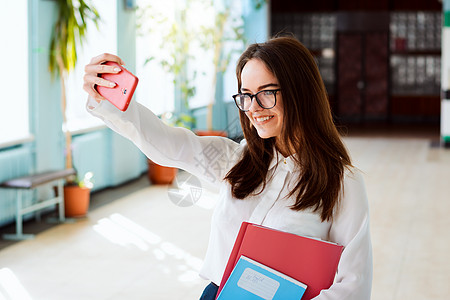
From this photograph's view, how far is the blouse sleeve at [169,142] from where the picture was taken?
1.74 meters

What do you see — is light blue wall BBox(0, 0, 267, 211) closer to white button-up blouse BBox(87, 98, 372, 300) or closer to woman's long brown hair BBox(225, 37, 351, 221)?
white button-up blouse BBox(87, 98, 372, 300)

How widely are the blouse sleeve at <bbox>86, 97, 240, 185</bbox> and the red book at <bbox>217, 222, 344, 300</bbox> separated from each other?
1.00ft

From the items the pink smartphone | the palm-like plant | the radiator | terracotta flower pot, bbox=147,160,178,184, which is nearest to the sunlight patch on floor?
the radiator

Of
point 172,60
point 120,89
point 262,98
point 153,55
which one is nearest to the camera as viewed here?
point 120,89

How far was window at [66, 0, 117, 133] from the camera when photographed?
7562mm

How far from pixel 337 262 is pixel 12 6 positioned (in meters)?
5.42

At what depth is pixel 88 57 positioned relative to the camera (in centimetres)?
785

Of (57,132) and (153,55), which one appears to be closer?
(57,132)

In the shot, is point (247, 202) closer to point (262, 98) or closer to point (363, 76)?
point (262, 98)

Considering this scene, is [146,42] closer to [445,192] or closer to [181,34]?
[181,34]

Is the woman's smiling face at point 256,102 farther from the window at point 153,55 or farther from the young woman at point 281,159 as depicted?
the window at point 153,55

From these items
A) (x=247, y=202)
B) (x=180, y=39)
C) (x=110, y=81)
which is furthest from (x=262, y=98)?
(x=180, y=39)

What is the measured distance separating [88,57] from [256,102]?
6.48 metres

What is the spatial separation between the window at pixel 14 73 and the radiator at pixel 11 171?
0.47ft
